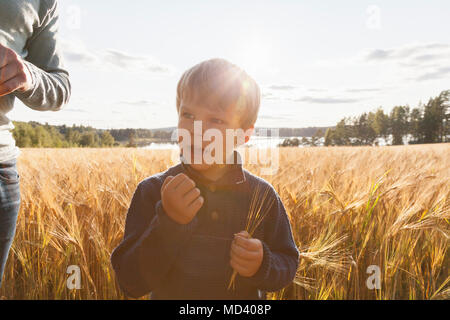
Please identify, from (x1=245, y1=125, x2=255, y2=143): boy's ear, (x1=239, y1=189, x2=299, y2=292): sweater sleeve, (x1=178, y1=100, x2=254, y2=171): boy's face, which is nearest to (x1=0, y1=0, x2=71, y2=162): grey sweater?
(x1=178, y1=100, x2=254, y2=171): boy's face

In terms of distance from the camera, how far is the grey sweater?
997 mm

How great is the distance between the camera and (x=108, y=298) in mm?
1249

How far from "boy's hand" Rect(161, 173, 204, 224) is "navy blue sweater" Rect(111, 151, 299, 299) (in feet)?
0.27

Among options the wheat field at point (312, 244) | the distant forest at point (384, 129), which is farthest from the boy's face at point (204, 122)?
the distant forest at point (384, 129)

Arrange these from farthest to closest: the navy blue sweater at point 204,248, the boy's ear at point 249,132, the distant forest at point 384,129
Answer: the distant forest at point 384,129 < the boy's ear at point 249,132 < the navy blue sweater at point 204,248

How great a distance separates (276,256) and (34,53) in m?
1.09

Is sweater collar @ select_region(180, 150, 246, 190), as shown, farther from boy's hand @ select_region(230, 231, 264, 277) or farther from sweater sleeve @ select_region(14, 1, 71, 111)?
sweater sleeve @ select_region(14, 1, 71, 111)

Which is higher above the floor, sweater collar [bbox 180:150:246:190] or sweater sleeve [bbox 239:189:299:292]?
sweater collar [bbox 180:150:246:190]

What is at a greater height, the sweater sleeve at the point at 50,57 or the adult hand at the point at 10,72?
the sweater sleeve at the point at 50,57

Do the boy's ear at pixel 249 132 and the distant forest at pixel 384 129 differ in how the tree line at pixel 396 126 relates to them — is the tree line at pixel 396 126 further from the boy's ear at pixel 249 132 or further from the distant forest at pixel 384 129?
the boy's ear at pixel 249 132

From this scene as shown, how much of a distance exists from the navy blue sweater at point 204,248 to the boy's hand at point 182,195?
0.08m

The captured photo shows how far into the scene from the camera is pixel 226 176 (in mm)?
899

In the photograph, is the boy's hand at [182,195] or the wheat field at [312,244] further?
the wheat field at [312,244]

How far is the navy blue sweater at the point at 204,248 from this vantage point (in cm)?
81
